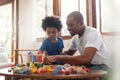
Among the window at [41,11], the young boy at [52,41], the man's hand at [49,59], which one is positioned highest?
the window at [41,11]

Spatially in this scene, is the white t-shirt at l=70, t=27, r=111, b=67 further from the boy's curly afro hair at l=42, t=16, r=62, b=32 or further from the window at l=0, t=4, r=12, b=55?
the window at l=0, t=4, r=12, b=55

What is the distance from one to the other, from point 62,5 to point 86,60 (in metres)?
2.41

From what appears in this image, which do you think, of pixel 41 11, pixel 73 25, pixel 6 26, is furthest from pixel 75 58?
pixel 6 26

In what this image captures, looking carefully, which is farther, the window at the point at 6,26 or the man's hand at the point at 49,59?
the window at the point at 6,26

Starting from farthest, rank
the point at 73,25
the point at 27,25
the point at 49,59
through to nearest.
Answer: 1. the point at 27,25
2. the point at 73,25
3. the point at 49,59

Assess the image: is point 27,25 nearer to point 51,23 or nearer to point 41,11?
point 41,11

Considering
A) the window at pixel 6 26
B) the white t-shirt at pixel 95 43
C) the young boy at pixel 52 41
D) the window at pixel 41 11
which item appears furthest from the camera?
the window at pixel 6 26

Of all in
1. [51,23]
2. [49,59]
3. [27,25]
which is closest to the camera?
[49,59]

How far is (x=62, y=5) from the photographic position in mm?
3887

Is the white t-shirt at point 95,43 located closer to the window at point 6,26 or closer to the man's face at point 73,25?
the man's face at point 73,25

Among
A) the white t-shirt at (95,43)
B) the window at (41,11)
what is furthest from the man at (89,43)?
the window at (41,11)

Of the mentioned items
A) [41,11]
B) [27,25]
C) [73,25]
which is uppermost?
[41,11]

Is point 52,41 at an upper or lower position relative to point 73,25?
lower

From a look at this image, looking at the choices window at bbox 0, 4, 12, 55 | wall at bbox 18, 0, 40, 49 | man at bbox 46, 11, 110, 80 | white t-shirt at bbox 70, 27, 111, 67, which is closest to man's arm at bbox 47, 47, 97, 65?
man at bbox 46, 11, 110, 80
